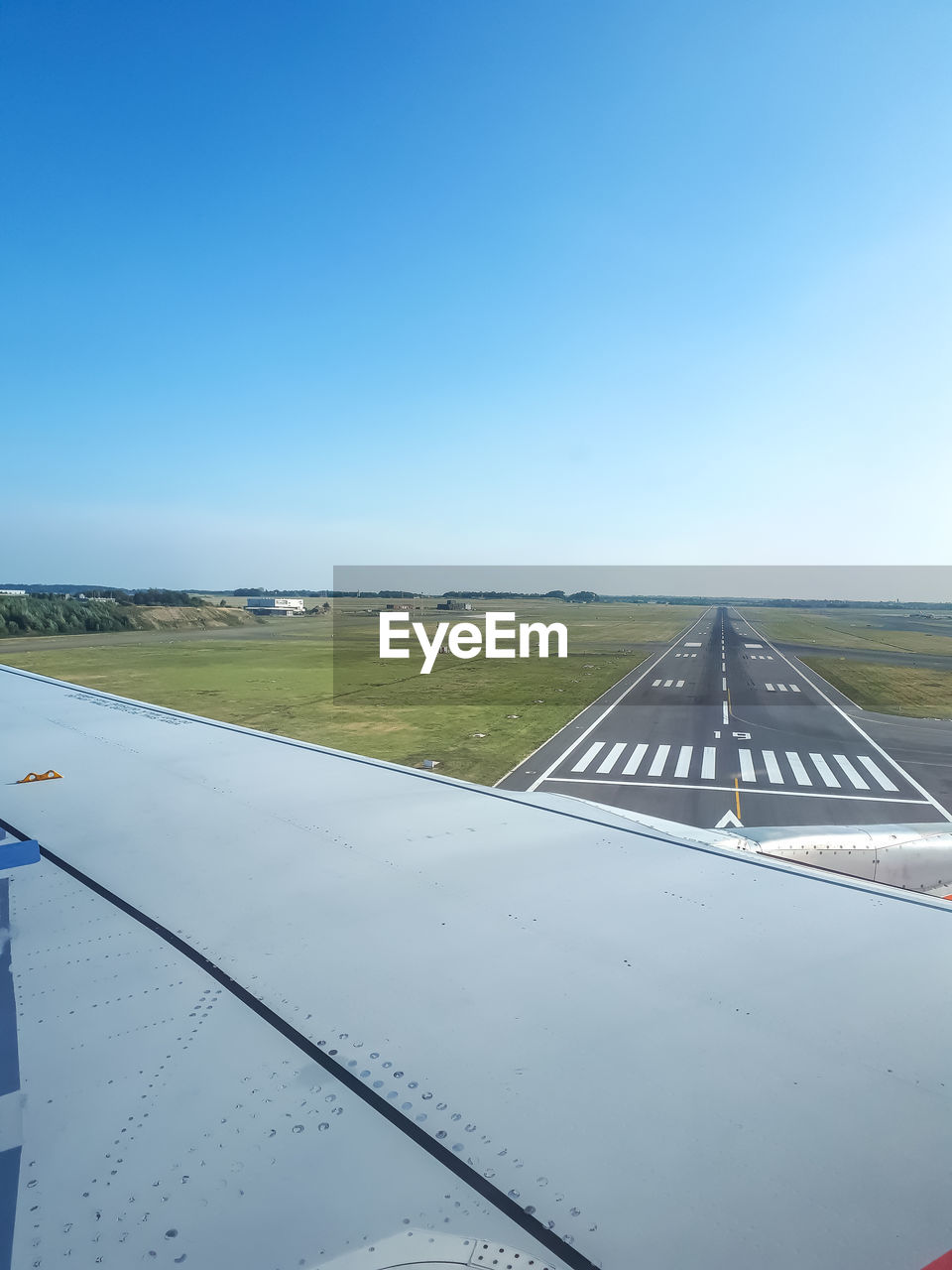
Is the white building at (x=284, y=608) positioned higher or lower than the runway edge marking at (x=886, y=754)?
higher

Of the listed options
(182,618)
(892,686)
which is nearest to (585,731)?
(892,686)

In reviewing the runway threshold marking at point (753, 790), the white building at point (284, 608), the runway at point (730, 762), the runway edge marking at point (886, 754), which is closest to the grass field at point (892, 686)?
the runway edge marking at point (886, 754)

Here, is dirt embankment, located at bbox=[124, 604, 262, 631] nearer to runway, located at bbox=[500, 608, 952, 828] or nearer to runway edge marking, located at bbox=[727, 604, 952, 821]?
runway, located at bbox=[500, 608, 952, 828]

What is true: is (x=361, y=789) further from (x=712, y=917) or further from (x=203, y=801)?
(x=712, y=917)

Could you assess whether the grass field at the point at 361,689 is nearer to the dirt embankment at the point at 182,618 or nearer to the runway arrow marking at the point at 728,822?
the runway arrow marking at the point at 728,822

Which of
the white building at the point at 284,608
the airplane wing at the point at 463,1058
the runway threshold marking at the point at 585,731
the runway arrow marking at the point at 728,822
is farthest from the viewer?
the white building at the point at 284,608

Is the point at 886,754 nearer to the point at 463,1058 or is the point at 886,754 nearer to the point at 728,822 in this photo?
the point at 728,822

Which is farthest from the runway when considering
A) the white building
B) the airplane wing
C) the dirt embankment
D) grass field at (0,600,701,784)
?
the white building

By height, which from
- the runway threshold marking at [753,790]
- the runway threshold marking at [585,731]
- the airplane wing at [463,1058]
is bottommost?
the runway threshold marking at [753,790]
